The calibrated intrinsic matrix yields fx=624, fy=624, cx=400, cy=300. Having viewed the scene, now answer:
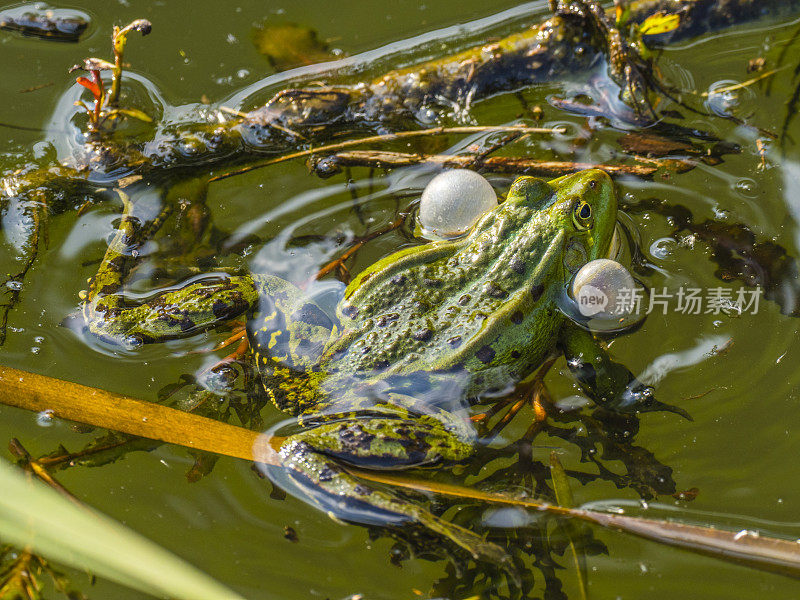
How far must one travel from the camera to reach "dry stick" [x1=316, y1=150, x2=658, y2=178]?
3754 mm

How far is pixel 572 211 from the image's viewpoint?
318 centimetres

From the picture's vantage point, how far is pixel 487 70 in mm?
4160

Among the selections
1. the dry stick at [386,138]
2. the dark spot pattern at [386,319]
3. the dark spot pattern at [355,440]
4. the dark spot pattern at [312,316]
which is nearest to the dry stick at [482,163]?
the dry stick at [386,138]

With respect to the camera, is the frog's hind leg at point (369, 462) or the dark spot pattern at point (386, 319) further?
the dark spot pattern at point (386, 319)

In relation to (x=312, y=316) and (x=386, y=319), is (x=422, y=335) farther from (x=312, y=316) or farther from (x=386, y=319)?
(x=312, y=316)

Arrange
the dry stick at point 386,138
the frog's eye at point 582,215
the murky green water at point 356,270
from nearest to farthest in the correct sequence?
the murky green water at point 356,270 < the frog's eye at point 582,215 < the dry stick at point 386,138

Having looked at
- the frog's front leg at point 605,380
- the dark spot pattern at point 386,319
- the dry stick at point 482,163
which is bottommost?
the frog's front leg at point 605,380

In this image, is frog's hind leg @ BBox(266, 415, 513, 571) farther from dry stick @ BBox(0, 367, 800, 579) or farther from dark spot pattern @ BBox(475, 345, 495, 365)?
dark spot pattern @ BBox(475, 345, 495, 365)

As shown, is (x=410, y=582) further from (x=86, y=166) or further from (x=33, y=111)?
(x=33, y=111)

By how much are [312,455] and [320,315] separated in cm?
77

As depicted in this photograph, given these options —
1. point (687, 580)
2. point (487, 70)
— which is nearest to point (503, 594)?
point (687, 580)

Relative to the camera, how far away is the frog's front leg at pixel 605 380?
313 centimetres

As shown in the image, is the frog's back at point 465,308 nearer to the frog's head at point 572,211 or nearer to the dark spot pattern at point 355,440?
the frog's head at point 572,211

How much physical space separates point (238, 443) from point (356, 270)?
3.88ft
